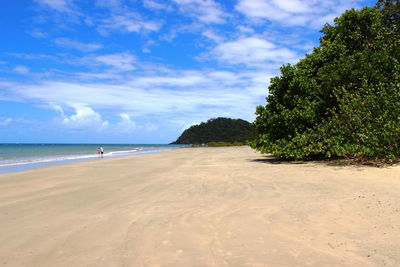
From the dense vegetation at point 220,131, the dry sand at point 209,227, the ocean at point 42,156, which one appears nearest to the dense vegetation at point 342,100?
the dry sand at point 209,227

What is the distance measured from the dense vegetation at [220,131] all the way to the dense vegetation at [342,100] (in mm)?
115111

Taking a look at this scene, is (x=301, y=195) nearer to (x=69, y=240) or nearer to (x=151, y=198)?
(x=151, y=198)

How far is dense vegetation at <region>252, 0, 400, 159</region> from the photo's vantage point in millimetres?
14406

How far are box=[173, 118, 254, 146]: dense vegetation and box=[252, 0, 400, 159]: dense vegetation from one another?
11511cm

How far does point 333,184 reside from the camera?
9.36m

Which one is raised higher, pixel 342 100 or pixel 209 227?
pixel 342 100

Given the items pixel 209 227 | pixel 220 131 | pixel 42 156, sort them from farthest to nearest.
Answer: pixel 220 131, pixel 42 156, pixel 209 227

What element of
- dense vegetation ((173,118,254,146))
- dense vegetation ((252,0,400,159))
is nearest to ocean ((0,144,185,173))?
dense vegetation ((252,0,400,159))

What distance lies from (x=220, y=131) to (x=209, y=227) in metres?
142

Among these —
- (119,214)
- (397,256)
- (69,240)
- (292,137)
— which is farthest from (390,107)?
(69,240)

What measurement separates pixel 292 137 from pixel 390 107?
5.47 meters

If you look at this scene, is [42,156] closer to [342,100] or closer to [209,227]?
[342,100]

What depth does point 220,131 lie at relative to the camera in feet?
483

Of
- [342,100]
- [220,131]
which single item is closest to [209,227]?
[342,100]
